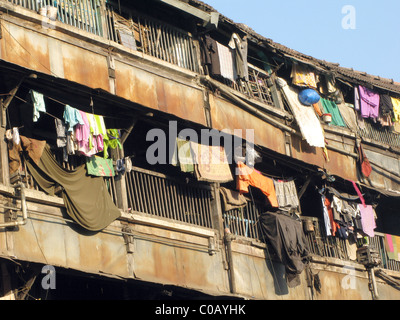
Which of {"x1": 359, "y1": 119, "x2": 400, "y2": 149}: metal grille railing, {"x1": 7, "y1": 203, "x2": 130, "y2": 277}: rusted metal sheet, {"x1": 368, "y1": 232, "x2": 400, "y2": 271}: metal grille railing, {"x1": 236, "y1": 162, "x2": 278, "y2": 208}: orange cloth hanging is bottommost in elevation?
{"x1": 7, "y1": 203, "x2": 130, "y2": 277}: rusted metal sheet

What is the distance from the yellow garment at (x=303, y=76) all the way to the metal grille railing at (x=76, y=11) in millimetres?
7083

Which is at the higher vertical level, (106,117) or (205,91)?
(205,91)

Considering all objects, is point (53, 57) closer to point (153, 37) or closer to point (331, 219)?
point (153, 37)

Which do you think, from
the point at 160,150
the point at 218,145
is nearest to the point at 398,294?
the point at 218,145

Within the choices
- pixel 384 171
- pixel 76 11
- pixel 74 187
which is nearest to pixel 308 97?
pixel 384 171

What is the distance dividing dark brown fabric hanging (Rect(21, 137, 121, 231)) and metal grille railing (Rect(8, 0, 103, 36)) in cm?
262

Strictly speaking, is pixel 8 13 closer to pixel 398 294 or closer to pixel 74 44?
pixel 74 44

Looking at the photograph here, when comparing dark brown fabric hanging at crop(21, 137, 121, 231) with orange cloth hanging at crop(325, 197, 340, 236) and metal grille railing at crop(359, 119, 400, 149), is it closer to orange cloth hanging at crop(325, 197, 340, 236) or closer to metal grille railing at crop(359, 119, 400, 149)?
orange cloth hanging at crop(325, 197, 340, 236)

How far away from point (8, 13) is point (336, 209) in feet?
35.0

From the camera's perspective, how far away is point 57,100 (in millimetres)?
15477

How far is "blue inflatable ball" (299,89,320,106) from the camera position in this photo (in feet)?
73.3

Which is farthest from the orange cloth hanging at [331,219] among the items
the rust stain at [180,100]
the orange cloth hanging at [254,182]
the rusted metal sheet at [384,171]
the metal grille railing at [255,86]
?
the rust stain at [180,100]

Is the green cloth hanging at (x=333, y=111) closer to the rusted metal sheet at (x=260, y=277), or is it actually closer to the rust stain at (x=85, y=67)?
the rusted metal sheet at (x=260, y=277)

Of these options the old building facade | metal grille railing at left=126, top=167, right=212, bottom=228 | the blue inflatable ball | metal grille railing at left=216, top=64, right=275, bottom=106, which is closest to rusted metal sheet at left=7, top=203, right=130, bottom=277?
the old building facade
